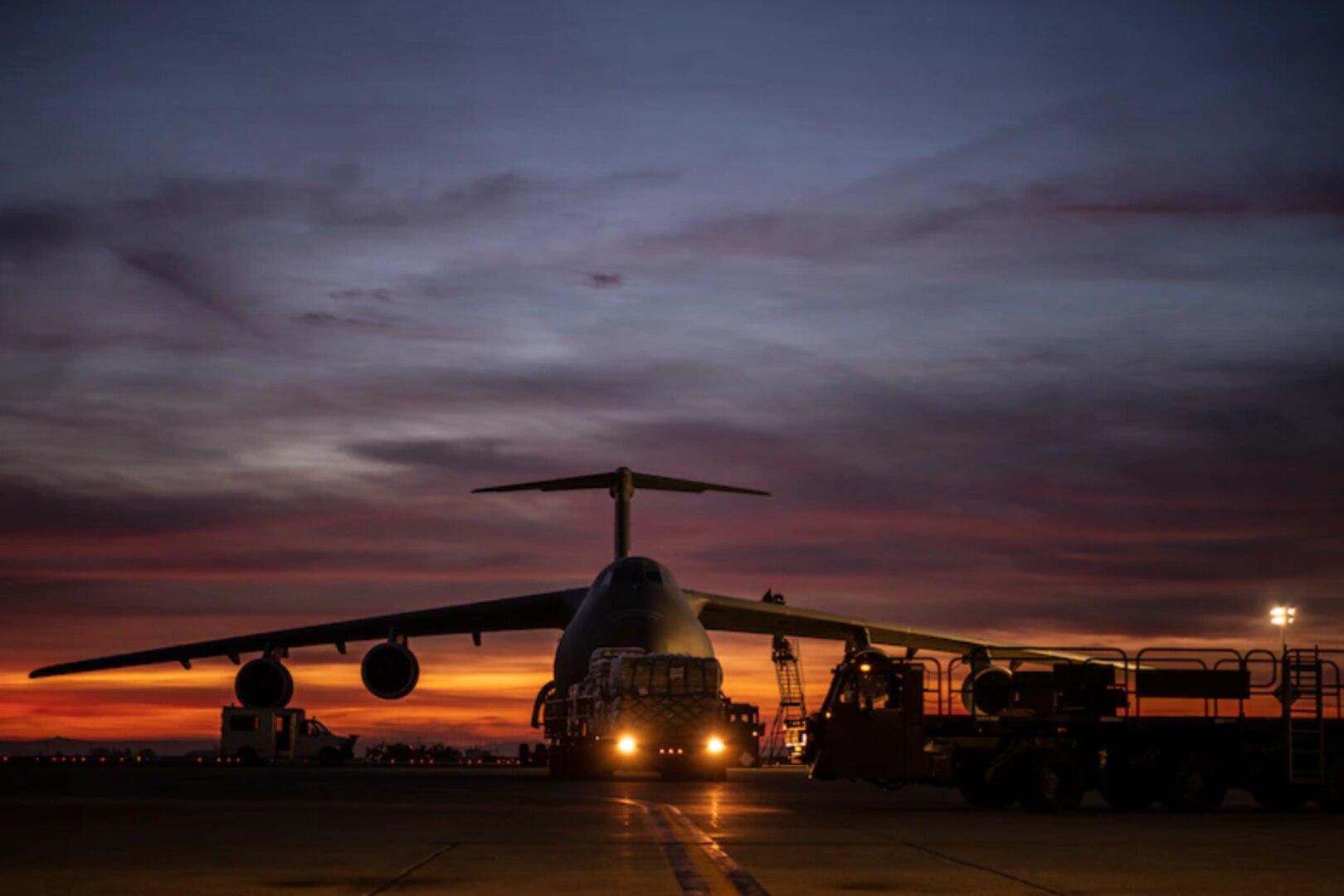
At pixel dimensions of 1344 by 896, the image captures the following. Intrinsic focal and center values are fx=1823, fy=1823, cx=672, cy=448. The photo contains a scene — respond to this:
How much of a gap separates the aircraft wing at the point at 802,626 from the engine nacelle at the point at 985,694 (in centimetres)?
2244

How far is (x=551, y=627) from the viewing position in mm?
52312

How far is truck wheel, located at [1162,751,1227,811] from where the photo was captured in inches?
1026

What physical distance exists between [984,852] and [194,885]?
7.08m

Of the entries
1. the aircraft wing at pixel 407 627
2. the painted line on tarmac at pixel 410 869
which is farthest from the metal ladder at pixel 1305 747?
the aircraft wing at pixel 407 627

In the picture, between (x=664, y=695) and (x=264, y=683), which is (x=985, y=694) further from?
(x=264, y=683)

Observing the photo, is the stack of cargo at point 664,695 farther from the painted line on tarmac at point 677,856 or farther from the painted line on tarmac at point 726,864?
the painted line on tarmac at point 726,864

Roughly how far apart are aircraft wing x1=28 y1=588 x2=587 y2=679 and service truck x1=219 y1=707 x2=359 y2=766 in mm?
7011

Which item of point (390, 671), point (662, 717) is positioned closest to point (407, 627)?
point (390, 671)

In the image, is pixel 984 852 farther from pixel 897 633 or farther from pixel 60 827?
pixel 897 633

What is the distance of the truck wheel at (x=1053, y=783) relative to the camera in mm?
25914

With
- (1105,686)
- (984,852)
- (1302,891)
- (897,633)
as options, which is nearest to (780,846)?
(984,852)

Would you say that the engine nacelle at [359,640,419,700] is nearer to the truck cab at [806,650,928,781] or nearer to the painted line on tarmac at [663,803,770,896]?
the truck cab at [806,650,928,781]

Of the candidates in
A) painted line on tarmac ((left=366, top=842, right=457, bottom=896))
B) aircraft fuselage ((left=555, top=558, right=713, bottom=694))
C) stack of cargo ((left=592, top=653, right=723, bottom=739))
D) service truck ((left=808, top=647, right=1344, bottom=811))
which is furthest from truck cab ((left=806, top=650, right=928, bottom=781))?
aircraft fuselage ((left=555, top=558, right=713, bottom=694))

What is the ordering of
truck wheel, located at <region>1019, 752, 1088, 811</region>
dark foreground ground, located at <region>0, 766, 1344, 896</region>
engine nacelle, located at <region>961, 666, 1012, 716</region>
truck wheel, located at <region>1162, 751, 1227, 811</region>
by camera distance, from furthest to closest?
engine nacelle, located at <region>961, 666, 1012, 716</region>
truck wheel, located at <region>1162, 751, 1227, 811</region>
truck wheel, located at <region>1019, 752, 1088, 811</region>
dark foreground ground, located at <region>0, 766, 1344, 896</region>
